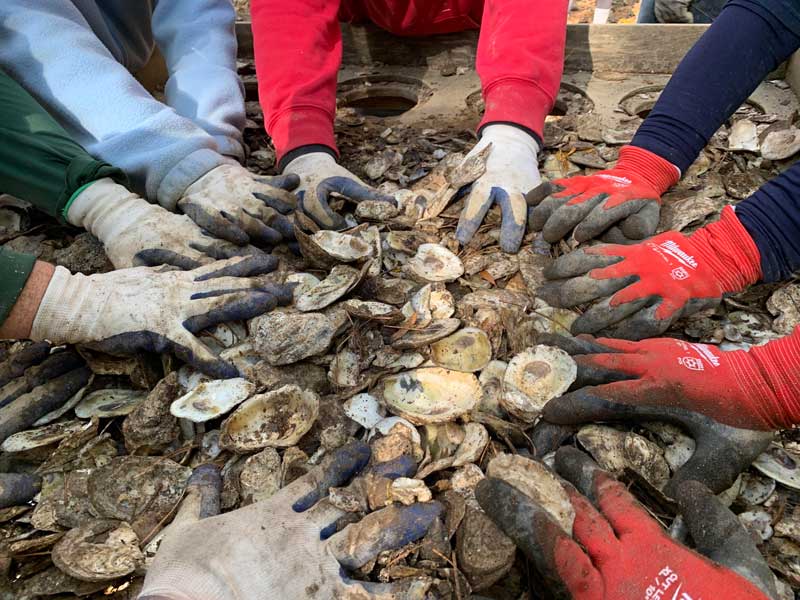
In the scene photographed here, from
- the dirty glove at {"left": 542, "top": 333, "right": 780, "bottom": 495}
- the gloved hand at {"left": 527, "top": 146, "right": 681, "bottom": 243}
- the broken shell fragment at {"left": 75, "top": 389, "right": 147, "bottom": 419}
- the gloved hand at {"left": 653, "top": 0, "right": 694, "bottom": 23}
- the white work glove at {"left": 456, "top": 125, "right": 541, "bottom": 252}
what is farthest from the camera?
the gloved hand at {"left": 653, "top": 0, "right": 694, "bottom": 23}

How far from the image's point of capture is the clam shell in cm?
150

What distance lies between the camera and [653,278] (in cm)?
147

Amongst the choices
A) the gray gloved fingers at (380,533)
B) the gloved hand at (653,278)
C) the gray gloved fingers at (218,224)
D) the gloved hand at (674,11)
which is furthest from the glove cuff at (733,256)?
the gloved hand at (674,11)

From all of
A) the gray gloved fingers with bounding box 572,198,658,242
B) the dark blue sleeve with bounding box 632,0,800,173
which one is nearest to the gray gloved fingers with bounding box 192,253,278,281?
the gray gloved fingers with bounding box 572,198,658,242

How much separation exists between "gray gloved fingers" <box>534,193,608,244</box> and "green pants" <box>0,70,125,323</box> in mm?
1561

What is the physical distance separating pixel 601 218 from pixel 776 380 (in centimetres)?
69

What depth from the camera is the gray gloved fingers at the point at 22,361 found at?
1.45m

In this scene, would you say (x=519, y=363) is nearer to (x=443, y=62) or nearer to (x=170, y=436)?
(x=170, y=436)

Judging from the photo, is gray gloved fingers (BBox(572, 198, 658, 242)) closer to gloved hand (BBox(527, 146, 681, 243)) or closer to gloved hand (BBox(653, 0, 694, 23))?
gloved hand (BBox(527, 146, 681, 243))

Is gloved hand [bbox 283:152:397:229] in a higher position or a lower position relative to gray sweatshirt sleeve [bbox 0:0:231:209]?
lower

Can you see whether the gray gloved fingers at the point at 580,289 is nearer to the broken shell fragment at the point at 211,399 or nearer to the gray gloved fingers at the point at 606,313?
the gray gloved fingers at the point at 606,313

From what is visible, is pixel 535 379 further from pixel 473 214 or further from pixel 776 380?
pixel 473 214

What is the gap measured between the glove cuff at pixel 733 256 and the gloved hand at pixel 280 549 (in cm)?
112

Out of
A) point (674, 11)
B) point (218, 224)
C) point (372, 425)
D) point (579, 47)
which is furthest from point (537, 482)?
point (674, 11)
